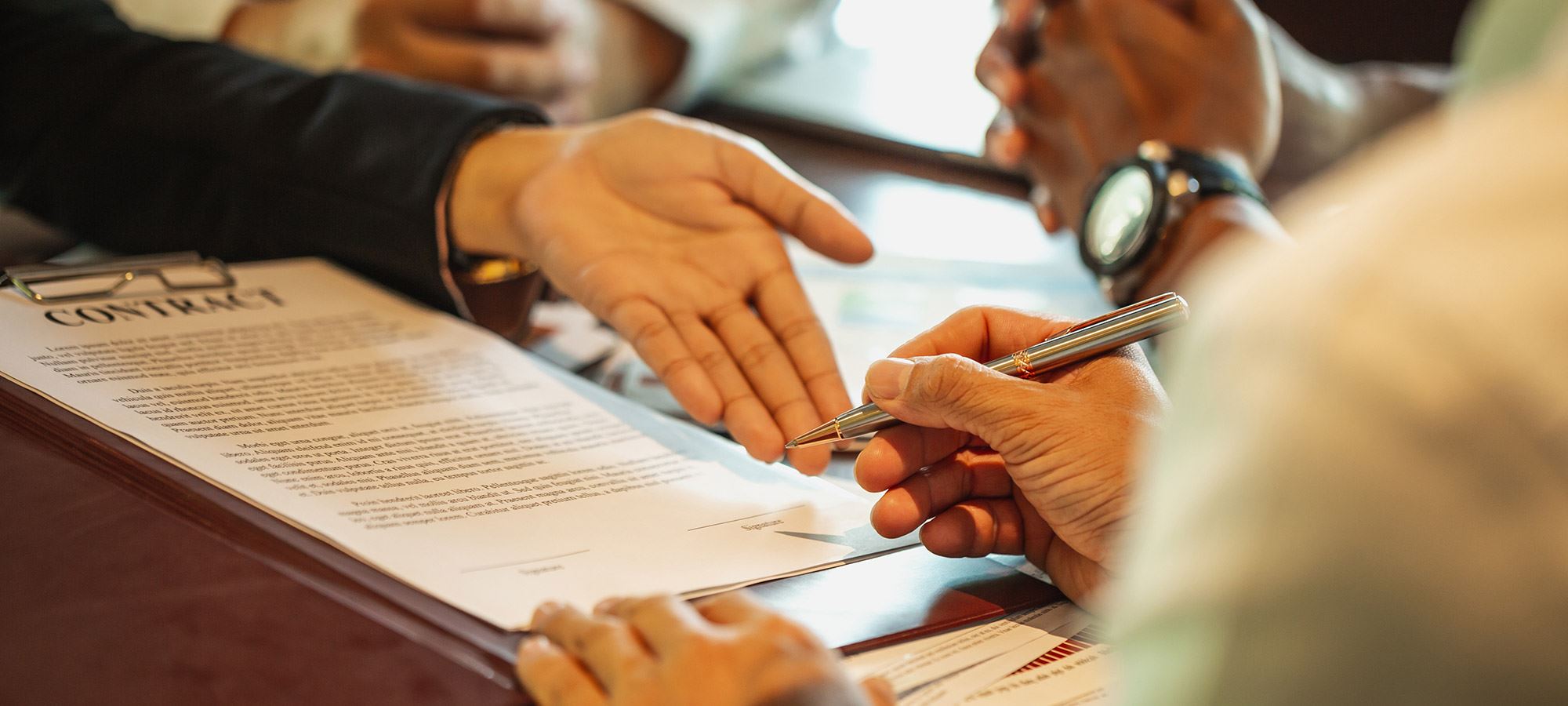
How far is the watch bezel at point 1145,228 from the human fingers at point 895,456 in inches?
17.0

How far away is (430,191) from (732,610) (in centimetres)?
63

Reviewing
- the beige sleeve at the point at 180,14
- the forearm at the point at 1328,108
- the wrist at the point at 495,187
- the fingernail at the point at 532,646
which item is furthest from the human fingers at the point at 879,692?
the beige sleeve at the point at 180,14

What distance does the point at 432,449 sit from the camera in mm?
674

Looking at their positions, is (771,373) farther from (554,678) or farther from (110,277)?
(110,277)

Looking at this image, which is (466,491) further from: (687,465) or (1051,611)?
(1051,611)

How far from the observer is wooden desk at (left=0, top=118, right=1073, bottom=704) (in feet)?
1.46

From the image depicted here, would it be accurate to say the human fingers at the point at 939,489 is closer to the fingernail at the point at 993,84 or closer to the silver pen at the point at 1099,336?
the silver pen at the point at 1099,336

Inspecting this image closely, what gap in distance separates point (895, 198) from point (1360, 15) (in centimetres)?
112

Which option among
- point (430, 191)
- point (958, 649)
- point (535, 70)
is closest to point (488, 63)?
point (535, 70)

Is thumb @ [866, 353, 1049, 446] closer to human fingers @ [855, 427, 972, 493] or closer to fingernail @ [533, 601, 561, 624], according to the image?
human fingers @ [855, 427, 972, 493]

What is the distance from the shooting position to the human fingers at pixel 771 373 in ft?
2.41

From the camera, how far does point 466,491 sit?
0.63 meters
